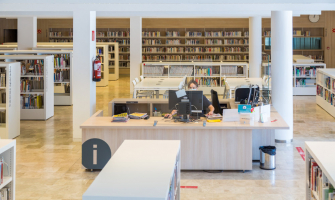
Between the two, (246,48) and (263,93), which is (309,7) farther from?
(246,48)

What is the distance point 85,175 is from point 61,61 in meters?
6.80

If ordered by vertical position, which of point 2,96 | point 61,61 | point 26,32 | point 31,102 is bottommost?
point 31,102

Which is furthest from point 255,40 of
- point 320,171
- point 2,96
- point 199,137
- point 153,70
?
point 320,171

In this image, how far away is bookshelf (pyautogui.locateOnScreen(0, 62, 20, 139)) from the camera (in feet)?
26.9

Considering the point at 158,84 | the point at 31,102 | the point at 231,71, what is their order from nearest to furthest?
the point at 31,102 < the point at 158,84 < the point at 231,71

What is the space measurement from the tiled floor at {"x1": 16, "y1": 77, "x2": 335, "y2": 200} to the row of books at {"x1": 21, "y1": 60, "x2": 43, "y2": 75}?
1.90m

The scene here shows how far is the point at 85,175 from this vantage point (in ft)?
20.5

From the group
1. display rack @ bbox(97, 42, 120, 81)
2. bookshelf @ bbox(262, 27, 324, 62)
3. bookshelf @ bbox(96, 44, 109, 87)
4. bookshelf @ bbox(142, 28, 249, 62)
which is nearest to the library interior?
bookshelf @ bbox(96, 44, 109, 87)

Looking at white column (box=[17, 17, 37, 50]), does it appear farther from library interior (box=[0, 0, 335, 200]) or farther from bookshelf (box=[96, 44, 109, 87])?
bookshelf (box=[96, 44, 109, 87])

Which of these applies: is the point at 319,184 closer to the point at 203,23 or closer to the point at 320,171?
the point at 320,171

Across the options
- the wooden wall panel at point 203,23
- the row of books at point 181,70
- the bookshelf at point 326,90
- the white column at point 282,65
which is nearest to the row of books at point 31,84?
the row of books at point 181,70

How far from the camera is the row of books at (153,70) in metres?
13.7

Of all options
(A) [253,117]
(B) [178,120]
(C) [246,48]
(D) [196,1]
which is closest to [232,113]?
(A) [253,117]

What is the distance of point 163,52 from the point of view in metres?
20.3
